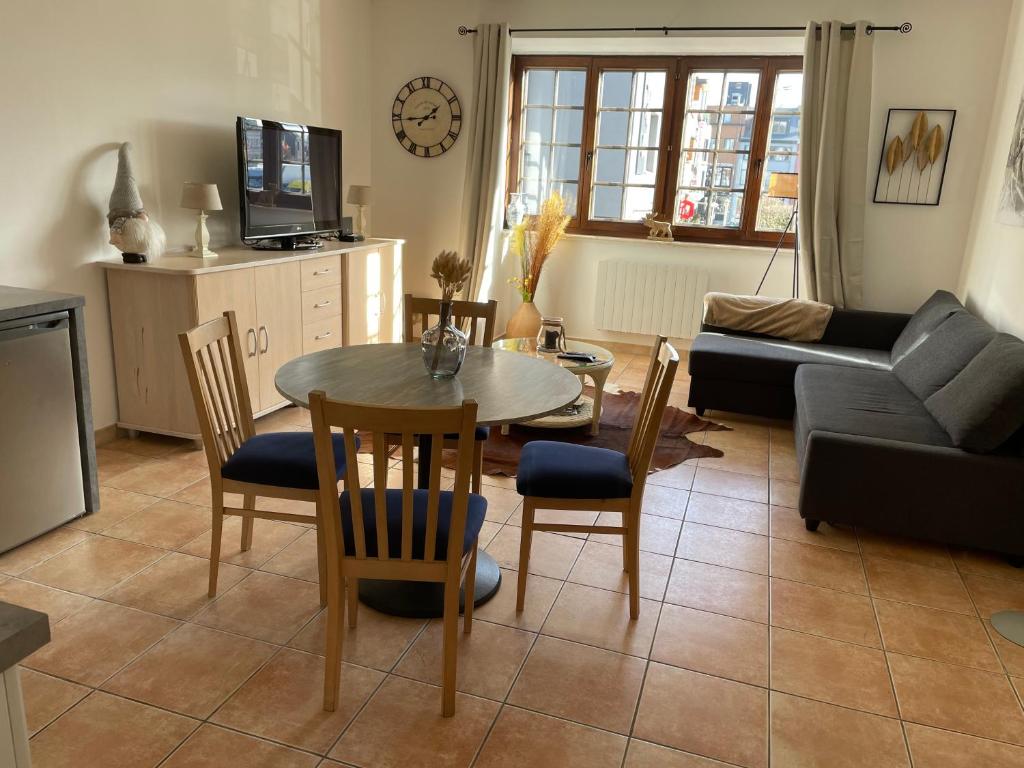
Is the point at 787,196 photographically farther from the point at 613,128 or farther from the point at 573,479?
the point at 573,479

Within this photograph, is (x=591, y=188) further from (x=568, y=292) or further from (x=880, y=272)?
(x=880, y=272)

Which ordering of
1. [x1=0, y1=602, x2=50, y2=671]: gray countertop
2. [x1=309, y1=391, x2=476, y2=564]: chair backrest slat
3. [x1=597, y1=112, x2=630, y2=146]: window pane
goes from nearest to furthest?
[x1=0, y1=602, x2=50, y2=671]: gray countertop < [x1=309, y1=391, x2=476, y2=564]: chair backrest slat < [x1=597, y1=112, x2=630, y2=146]: window pane

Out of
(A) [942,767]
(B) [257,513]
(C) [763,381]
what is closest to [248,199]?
(B) [257,513]

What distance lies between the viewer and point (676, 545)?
2994 mm

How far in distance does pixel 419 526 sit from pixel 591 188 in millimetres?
4595

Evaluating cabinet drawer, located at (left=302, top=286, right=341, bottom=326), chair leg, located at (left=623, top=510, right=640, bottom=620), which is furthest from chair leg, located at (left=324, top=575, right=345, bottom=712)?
cabinet drawer, located at (left=302, top=286, right=341, bottom=326)

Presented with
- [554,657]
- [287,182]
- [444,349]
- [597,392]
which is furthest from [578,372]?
[287,182]

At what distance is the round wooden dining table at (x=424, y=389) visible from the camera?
2248mm

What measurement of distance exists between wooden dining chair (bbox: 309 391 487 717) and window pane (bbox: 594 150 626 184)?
14.7 ft

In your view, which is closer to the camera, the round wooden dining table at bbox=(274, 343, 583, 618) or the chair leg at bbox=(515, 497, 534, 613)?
the round wooden dining table at bbox=(274, 343, 583, 618)

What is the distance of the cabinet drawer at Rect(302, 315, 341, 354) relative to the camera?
4.43 meters

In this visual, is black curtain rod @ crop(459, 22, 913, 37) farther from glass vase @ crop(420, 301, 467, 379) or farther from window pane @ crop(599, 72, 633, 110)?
glass vase @ crop(420, 301, 467, 379)

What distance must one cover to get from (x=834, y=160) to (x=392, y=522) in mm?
4207

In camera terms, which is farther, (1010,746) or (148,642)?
(148,642)
